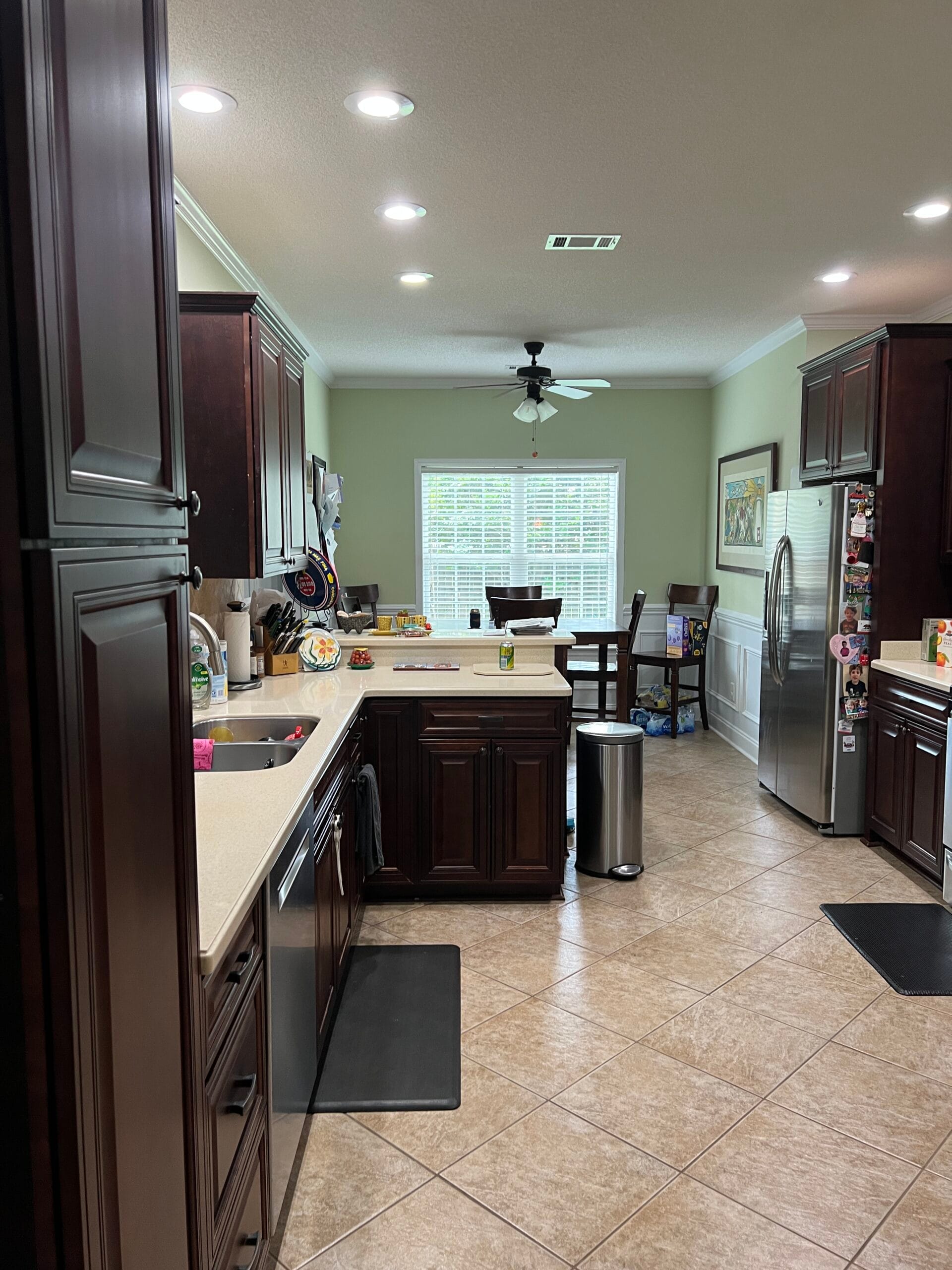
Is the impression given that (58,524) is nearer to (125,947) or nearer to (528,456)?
(125,947)

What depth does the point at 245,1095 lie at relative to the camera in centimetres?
155

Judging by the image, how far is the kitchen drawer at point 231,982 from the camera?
1.35 m

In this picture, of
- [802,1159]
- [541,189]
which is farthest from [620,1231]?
[541,189]

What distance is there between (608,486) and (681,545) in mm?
790

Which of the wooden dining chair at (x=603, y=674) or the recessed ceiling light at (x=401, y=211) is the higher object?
the recessed ceiling light at (x=401, y=211)

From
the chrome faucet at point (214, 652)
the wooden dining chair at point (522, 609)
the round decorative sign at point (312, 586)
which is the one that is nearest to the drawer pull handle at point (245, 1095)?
the chrome faucet at point (214, 652)

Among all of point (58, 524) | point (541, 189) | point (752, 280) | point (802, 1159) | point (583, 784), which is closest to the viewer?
point (58, 524)

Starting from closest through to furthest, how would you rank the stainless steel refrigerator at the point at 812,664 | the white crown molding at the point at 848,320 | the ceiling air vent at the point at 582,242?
the ceiling air vent at the point at 582,242 → the stainless steel refrigerator at the point at 812,664 → the white crown molding at the point at 848,320

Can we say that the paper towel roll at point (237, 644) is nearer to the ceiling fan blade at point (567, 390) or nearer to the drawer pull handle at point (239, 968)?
the drawer pull handle at point (239, 968)

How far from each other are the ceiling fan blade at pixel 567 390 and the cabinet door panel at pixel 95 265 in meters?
4.95

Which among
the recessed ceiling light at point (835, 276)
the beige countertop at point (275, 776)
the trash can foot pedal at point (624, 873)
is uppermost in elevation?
the recessed ceiling light at point (835, 276)

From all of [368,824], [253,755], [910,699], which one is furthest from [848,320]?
[253,755]

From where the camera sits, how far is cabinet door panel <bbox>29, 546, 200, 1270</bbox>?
2.58 ft

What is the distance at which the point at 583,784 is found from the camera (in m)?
4.02
